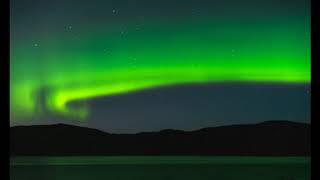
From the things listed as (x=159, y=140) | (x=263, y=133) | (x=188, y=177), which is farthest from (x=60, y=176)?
(x=263, y=133)

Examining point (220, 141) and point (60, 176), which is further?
point (220, 141)

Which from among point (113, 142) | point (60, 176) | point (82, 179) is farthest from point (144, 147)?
point (82, 179)

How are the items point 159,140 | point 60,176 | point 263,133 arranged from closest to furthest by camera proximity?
point 60,176, point 159,140, point 263,133

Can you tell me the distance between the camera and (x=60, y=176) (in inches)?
1763

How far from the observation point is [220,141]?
59406 mm
